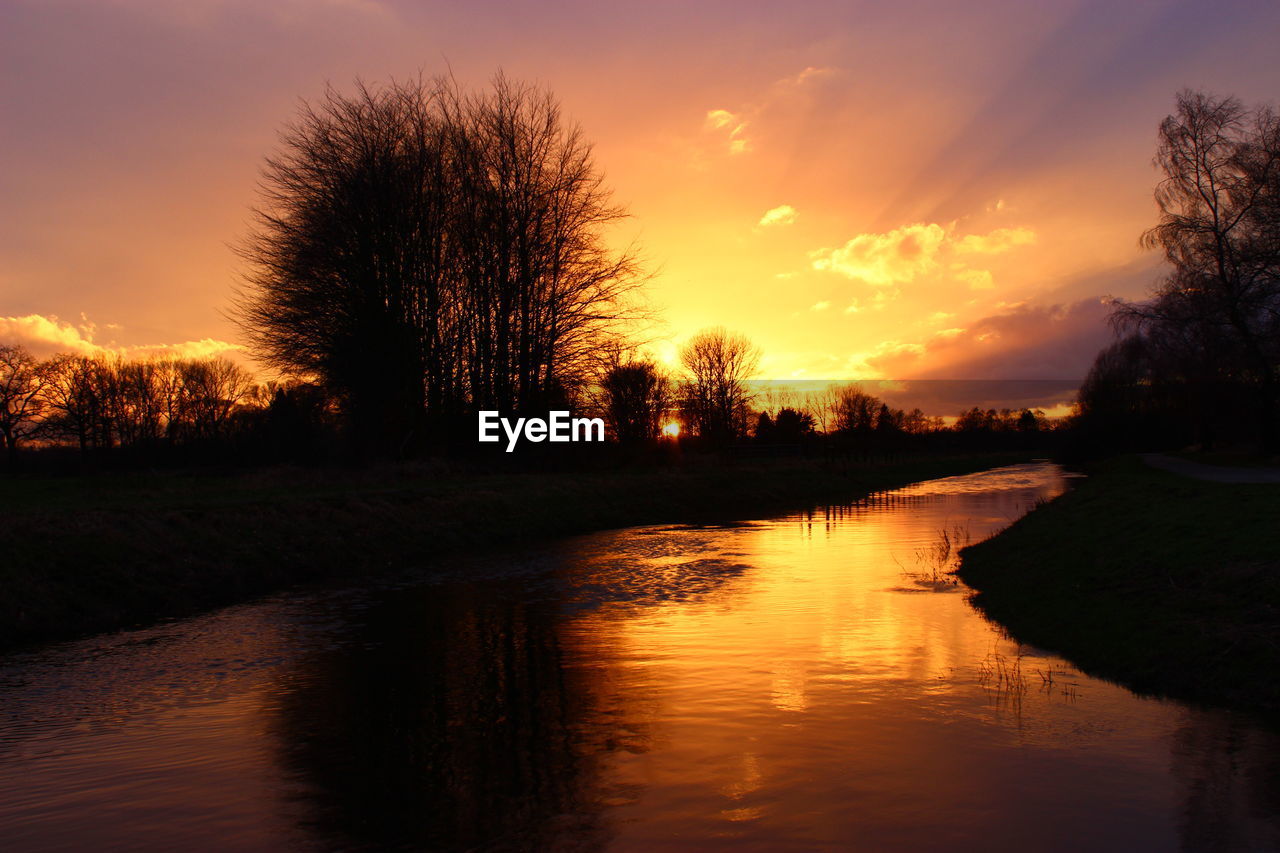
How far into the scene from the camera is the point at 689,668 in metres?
10.8

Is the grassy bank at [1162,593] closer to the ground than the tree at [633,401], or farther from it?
closer to the ground

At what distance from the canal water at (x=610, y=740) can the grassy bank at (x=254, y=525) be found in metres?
1.83

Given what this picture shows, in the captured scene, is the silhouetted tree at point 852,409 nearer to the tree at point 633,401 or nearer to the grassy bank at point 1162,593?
the tree at point 633,401

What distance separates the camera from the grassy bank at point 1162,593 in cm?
920

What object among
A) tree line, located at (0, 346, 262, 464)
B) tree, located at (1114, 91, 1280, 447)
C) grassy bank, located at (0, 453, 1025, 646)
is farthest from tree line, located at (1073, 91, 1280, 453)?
tree line, located at (0, 346, 262, 464)

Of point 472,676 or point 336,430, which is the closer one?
point 472,676

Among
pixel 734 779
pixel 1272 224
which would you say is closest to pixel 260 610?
pixel 734 779

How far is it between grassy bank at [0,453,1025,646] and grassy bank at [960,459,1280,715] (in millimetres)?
15065

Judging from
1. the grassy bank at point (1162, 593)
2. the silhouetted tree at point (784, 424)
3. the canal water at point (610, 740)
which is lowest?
the canal water at point (610, 740)

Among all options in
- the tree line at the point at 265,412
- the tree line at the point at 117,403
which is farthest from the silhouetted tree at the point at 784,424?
the tree line at the point at 117,403

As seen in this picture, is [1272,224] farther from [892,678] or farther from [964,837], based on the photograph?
[964,837]

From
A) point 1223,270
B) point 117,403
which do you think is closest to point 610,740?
point 1223,270

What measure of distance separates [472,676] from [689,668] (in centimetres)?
287

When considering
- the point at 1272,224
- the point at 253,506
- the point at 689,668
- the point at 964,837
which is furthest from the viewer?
the point at 1272,224
